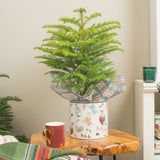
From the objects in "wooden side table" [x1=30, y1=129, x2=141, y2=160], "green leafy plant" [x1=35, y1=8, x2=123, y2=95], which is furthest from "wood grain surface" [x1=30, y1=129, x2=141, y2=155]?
"green leafy plant" [x1=35, y1=8, x2=123, y2=95]

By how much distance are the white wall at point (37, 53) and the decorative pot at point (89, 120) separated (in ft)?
1.58

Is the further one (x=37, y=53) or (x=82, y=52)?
(x=37, y=53)

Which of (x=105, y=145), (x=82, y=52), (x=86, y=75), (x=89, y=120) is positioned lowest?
(x=105, y=145)

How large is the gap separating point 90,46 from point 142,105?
A: 47 centimetres

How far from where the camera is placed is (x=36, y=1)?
1.65 metres

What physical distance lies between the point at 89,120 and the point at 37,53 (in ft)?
2.32

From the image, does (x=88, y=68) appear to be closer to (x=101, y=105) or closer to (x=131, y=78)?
(x=101, y=105)

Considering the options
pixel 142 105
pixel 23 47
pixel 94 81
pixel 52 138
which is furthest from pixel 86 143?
pixel 23 47

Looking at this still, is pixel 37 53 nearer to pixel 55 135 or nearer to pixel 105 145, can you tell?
pixel 55 135

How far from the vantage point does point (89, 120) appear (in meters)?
1.17

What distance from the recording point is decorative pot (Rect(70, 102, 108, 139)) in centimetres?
118

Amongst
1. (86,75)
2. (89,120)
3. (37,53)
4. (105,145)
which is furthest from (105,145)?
(37,53)

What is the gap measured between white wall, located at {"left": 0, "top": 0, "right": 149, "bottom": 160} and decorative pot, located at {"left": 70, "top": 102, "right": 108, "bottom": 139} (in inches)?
19.0

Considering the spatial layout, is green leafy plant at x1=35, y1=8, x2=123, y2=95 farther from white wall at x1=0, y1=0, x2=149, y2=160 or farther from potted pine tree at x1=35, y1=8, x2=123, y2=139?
white wall at x1=0, y1=0, x2=149, y2=160
